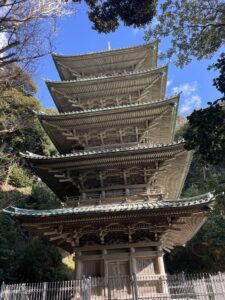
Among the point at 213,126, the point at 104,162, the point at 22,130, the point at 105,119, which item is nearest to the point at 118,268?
the point at 104,162

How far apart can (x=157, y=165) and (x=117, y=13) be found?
271 inches

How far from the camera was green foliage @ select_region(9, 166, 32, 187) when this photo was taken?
2924cm

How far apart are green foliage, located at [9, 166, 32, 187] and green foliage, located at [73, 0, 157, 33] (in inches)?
857

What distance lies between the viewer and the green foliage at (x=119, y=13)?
33.4 feet

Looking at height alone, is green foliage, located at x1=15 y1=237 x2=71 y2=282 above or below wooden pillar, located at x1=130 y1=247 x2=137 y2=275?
above

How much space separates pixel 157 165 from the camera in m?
13.7

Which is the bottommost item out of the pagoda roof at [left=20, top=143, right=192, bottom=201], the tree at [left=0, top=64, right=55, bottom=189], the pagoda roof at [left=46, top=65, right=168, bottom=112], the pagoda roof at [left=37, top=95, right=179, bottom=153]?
the pagoda roof at [left=20, top=143, right=192, bottom=201]

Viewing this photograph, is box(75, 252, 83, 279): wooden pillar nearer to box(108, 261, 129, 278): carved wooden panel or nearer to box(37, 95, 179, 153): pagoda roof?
box(108, 261, 129, 278): carved wooden panel

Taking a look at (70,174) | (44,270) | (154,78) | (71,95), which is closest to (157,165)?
(70,174)

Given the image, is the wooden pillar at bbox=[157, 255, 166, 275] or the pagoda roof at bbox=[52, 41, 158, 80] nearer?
the wooden pillar at bbox=[157, 255, 166, 275]

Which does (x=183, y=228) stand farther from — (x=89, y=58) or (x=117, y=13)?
(x=89, y=58)

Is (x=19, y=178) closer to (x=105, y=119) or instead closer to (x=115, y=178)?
(x=105, y=119)

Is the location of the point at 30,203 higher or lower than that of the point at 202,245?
higher

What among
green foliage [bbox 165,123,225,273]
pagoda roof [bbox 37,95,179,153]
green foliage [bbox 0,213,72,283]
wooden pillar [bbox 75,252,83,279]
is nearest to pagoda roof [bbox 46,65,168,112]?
pagoda roof [bbox 37,95,179,153]
